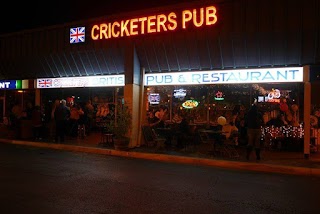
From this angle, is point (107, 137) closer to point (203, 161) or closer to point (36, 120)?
point (36, 120)

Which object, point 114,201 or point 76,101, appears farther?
point 76,101

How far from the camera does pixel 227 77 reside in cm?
1423

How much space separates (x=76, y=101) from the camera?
20562 millimetres

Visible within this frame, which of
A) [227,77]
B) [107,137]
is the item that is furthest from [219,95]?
[107,137]

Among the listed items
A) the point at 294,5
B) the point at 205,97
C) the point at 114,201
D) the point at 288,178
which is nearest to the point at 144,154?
the point at 205,97

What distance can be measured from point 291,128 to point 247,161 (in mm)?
3351

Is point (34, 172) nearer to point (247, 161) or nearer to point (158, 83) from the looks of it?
point (247, 161)

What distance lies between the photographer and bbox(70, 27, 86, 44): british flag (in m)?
17.1

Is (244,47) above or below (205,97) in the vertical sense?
above

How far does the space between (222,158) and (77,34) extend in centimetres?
942

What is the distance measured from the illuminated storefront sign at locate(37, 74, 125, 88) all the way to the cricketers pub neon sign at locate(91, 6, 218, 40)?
6.46 ft

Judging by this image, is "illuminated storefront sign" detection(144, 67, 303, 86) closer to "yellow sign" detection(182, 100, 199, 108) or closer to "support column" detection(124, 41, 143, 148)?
"support column" detection(124, 41, 143, 148)

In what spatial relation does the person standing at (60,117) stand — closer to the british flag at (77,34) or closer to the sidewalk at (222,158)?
the sidewalk at (222,158)

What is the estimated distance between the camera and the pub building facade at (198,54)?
42.3 ft
